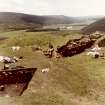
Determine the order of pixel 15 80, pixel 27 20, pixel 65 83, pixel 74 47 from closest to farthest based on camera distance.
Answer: pixel 65 83 → pixel 15 80 → pixel 74 47 → pixel 27 20

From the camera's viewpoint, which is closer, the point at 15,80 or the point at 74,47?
the point at 15,80


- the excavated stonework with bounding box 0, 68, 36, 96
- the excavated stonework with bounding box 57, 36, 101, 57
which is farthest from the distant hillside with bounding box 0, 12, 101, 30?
the excavated stonework with bounding box 0, 68, 36, 96

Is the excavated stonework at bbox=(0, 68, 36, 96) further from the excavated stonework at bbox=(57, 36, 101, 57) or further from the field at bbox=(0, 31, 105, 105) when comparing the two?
the excavated stonework at bbox=(57, 36, 101, 57)

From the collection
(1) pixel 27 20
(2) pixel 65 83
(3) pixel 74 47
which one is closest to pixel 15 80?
(2) pixel 65 83

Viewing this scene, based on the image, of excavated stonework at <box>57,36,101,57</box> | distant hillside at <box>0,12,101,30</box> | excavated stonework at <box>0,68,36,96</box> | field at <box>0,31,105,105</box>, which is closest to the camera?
field at <box>0,31,105,105</box>

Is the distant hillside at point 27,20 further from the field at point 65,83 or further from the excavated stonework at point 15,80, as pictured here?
the excavated stonework at point 15,80

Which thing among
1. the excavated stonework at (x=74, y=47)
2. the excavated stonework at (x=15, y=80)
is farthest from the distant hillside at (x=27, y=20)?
the excavated stonework at (x=15, y=80)

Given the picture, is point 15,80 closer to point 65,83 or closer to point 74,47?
point 65,83

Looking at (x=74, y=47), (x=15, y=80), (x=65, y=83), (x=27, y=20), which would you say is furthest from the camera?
(x=27, y=20)

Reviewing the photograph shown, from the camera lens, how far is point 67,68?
28.6 m

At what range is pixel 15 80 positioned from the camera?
1019 inches

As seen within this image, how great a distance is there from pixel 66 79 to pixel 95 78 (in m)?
2.81

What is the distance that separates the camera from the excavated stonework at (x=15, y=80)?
979 inches

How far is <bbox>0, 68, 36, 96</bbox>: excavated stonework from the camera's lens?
2488 centimetres
